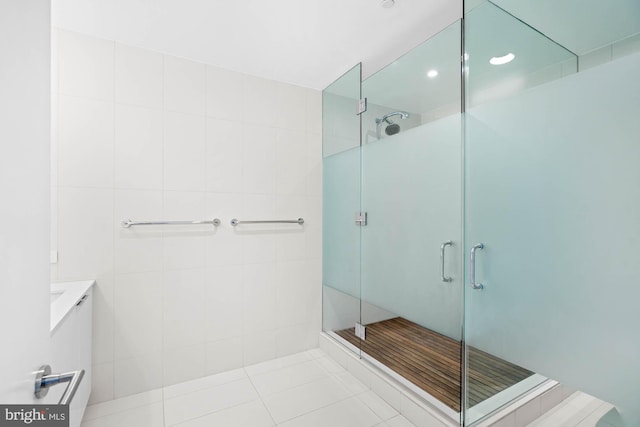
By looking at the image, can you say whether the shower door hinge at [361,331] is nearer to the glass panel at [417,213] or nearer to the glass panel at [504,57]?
the glass panel at [417,213]

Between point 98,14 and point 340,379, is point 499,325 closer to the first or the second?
point 340,379

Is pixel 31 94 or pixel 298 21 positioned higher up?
pixel 298 21

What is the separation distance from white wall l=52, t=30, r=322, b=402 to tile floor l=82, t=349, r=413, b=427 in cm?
13

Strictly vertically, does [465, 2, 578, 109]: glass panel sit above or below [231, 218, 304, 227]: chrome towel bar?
above

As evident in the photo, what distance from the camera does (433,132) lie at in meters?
1.62

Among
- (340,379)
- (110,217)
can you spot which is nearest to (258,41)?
(110,217)

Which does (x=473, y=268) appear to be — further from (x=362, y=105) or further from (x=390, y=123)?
(x=362, y=105)

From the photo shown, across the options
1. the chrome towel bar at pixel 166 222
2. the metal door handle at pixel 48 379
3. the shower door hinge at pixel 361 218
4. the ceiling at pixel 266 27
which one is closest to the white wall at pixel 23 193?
the metal door handle at pixel 48 379

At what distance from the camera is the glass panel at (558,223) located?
90cm

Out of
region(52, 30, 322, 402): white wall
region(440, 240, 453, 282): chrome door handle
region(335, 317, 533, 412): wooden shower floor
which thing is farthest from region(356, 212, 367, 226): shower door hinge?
region(335, 317, 533, 412): wooden shower floor

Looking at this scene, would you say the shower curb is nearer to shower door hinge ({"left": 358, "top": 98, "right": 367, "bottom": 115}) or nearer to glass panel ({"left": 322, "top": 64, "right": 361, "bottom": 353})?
glass panel ({"left": 322, "top": 64, "right": 361, "bottom": 353})

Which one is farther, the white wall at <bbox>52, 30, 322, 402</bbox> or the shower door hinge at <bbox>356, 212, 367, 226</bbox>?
the shower door hinge at <bbox>356, 212, 367, 226</bbox>

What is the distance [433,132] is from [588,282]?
0.98m

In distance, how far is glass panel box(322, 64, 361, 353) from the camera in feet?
7.48
